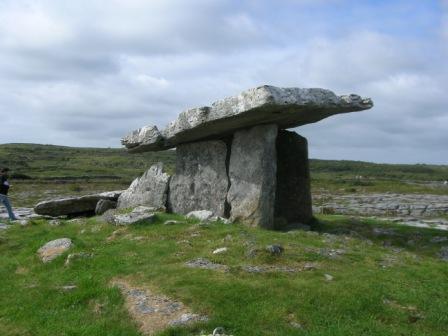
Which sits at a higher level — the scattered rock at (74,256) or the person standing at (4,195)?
the person standing at (4,195)

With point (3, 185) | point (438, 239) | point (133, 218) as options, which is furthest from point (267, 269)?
point (3, 185)

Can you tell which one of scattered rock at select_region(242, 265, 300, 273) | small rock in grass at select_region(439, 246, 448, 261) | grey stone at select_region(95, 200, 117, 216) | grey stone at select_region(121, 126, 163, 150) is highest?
grey stone at select_region(121, 126, 163, 150)

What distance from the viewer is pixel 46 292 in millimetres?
12062

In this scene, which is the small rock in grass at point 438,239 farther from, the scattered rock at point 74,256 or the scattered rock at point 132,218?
the scattered rock at point 74,256

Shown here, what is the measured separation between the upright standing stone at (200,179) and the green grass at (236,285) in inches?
133

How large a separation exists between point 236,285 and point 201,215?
7469mm

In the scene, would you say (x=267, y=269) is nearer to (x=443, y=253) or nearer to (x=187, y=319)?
(x=187, y=319)

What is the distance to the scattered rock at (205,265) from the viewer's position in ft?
41.3

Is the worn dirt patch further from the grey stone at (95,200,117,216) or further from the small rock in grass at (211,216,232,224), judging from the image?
the grey stone at (95,200,117,216)

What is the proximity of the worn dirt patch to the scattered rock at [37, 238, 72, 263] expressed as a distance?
3.67m

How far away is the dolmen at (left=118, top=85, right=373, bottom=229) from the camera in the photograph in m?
17.5

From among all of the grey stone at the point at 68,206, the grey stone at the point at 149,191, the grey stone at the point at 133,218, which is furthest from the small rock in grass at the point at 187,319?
the grey stone at the point at 68,206

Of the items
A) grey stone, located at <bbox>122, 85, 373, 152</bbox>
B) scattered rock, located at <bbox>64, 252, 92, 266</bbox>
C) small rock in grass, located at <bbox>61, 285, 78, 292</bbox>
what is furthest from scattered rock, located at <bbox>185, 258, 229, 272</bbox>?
grey stone, located at <bbox>122, 85, 373, 152</bbox>

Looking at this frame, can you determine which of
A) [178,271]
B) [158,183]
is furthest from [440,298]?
[158,183]
